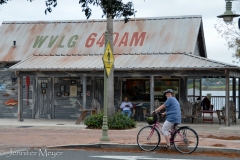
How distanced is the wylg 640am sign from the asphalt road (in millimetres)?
11829

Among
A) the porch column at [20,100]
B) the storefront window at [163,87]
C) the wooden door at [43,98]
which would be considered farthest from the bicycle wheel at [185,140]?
Answer: the wooden door at [43,98]

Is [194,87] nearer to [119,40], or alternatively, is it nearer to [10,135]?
[119,40]

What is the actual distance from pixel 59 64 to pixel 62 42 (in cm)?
262

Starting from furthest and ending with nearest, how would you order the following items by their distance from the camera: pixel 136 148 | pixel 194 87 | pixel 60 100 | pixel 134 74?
pixel 194 87, pixel 60 100, pixel 134 74, pixel 136 148

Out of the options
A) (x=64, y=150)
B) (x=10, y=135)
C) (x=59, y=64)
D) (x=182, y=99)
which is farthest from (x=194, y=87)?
(x=64, y=150)

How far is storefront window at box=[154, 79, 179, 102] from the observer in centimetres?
2452

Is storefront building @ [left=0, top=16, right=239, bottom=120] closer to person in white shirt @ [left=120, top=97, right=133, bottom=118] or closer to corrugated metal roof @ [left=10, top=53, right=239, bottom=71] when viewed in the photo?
corrugated metal roof @ [left=10, top=53, right=239, bottom=71]

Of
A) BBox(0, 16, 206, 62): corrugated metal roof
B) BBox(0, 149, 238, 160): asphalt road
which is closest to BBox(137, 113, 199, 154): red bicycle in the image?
BBox(0, 149, 238, 160): asphalt road

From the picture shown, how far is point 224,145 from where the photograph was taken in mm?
14219

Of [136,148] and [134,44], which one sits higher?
[134,44]

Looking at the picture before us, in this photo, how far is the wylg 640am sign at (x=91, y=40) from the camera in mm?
25016

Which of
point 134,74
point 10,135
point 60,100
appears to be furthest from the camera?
point 60,100

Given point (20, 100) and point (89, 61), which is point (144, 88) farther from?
point (20, 100)

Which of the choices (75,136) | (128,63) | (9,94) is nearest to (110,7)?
(75,136)
